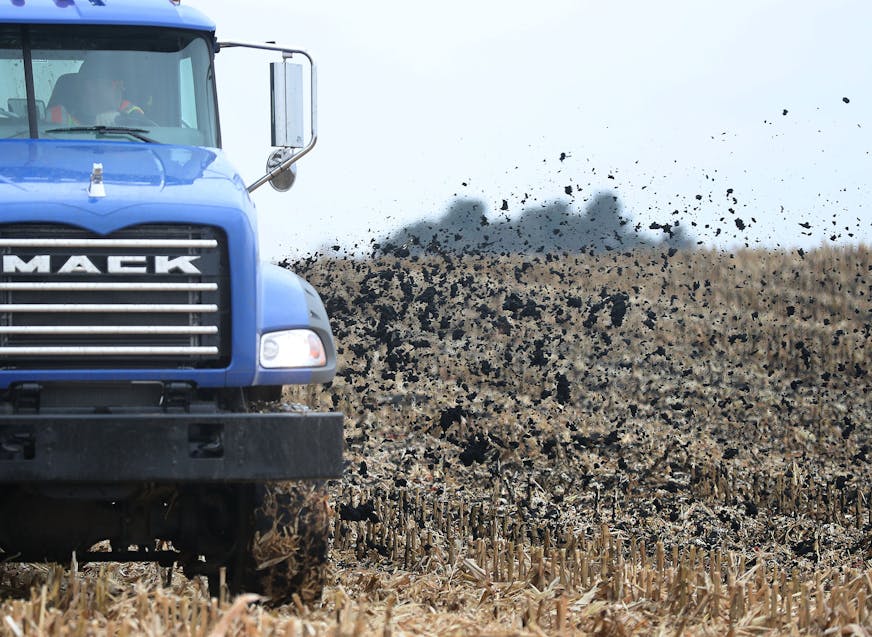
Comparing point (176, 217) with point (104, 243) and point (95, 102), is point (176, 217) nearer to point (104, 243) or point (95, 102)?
point (104, 243)

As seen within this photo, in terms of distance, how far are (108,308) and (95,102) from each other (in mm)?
1932

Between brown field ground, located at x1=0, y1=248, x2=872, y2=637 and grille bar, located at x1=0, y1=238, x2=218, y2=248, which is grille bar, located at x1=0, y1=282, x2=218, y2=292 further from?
brown field ground, located at x1=0, y1=248, x2=872, y2=637

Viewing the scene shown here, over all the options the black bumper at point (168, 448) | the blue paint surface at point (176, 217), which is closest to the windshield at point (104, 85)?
the blue paint surface at point (176, 217)

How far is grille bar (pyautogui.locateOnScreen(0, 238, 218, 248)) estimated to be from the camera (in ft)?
17.7

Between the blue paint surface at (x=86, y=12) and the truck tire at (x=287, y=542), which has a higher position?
the blue paint surface at (x=86, y=12)

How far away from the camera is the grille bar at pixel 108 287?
17.7 feet

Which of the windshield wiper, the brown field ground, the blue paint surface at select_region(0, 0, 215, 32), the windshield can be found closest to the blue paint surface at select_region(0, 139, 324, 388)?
the windshield wiper

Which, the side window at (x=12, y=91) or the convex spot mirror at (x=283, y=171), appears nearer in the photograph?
the side window at (x=12, y=91)

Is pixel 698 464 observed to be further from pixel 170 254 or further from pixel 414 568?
pixel 170 254

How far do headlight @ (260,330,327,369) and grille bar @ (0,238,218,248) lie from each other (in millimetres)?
518

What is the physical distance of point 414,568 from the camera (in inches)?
313

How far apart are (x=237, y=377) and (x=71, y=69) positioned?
2.51m

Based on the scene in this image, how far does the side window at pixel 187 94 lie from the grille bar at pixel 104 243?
183 cm

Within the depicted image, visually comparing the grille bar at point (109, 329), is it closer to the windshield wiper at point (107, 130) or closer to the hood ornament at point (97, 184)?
the hood ornament at point (97, 184)
